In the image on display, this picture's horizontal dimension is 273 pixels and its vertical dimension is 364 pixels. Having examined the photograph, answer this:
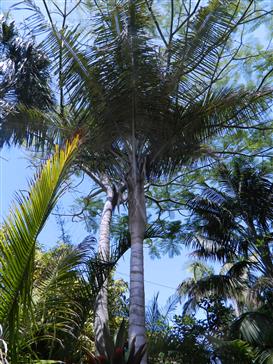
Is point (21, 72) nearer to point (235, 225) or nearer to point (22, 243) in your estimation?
point (235, 225)

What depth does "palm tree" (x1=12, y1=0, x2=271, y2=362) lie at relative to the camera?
230 inches

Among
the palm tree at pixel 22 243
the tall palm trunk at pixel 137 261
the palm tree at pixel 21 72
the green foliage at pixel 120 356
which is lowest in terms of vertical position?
the green foliage at pixel 120 356

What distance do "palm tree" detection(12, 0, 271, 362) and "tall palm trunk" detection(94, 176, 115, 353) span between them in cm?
144

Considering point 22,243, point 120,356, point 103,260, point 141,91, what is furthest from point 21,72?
point 22,243

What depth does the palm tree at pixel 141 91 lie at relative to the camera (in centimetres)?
584

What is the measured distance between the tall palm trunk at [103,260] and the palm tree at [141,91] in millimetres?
1442

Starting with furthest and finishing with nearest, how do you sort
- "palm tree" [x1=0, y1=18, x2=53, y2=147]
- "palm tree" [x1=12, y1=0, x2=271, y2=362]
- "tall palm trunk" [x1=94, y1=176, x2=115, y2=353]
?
"palm tree" [x1=0, y1=18, x2=53, y2=147] < "palm tree" [x1=12, y1=0, x2=271, y2=362] < "tall palm trunk" [x1=94, y1=176, x2=115, y2=353]

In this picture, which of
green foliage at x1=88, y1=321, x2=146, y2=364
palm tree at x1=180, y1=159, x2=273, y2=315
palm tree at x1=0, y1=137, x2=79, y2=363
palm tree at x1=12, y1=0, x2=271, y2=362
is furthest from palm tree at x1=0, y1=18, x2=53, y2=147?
palm tree at x1=0, y1=137, x2=79, y2=363

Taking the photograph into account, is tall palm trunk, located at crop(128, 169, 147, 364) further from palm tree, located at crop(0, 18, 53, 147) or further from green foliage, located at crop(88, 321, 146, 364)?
palm tree, located at crop(0, 18, 53, 147)

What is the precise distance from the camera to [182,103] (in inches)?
243

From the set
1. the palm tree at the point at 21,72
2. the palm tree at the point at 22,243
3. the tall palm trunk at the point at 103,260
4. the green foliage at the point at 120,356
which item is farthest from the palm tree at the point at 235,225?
the palm tree at the point at 22,243

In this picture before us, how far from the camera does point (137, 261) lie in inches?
202

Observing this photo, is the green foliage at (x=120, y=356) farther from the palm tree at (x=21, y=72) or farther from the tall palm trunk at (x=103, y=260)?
A: the palm tree at (x=21, y=72)

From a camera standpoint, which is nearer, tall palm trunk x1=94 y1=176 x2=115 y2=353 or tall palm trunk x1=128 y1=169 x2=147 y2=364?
tall palm trunk x1=128 y1=169 x2=147 y2=364
